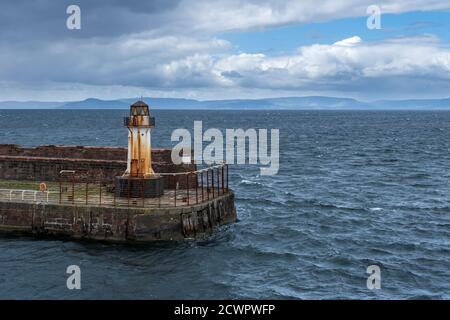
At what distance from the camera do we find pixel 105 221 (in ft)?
91.2

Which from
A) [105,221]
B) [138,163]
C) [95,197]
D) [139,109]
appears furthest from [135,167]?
[105,221]

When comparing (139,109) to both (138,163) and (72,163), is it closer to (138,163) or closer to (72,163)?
(138,163)

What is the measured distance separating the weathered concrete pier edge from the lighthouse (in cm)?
262

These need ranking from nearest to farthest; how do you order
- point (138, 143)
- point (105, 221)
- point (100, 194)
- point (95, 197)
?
1. point (105, 221)
2. point (100, 194)
3. point (95, 197)
4. point (138, 143)

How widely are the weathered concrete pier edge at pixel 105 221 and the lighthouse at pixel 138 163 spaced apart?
8.58 feet

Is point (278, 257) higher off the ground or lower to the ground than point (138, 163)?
lower

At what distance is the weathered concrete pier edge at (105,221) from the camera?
27531mm

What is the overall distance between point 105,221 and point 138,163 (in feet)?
12.9

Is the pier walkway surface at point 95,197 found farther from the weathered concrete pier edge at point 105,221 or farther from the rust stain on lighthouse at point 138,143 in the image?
the rust stain on lighthouse at point 138,143

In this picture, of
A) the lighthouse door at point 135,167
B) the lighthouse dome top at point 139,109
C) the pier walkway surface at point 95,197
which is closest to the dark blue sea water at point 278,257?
the pier walkway surface at point 95,197

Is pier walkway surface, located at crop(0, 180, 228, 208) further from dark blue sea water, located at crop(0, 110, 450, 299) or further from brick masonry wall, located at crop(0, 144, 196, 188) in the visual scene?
dark blue sea water, located at crop(0, 110, 450, 299)

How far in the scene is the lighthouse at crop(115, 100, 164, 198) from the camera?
98.6 feet

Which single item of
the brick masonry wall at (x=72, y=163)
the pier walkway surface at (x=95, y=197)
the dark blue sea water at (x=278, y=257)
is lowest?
the dark blue sea water at (x=278, y=257)
